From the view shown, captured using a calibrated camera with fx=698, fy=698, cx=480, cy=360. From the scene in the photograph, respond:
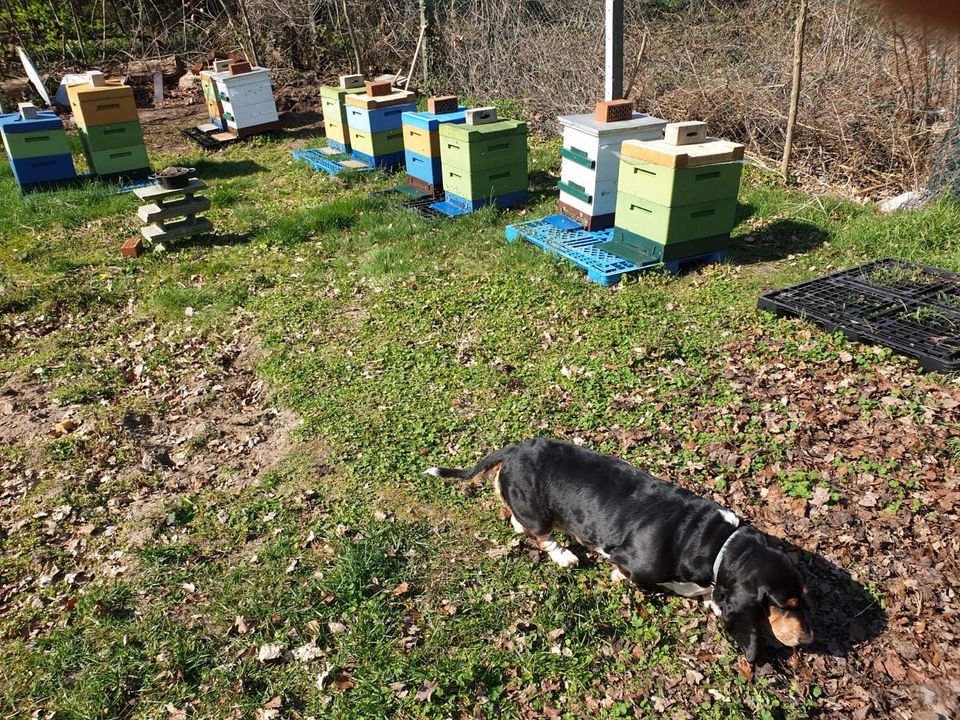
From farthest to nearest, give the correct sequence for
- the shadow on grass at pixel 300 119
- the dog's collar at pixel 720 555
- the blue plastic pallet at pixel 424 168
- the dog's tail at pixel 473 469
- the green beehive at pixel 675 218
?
the shadow on grass at pixel 300 119
the blue plastic pallet at pixel 424 168
the green beehive at pixel 675 218
the dog's tail at pixel 473 469
the dog's collar at pixel 720 555

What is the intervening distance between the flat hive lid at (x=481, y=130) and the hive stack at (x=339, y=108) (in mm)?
2740

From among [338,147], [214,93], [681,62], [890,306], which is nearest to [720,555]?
[890,306]

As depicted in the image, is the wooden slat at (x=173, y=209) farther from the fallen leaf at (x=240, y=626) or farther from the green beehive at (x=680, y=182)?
the fallen leaf at (x=240, y=626)

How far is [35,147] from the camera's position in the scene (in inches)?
370

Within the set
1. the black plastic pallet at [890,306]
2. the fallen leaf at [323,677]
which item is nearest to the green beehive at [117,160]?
the black plastic pallet at [890,306]

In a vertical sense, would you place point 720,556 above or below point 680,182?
below

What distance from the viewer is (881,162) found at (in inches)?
304

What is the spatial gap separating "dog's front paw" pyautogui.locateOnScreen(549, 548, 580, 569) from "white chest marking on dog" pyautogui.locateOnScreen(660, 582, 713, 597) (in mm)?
480

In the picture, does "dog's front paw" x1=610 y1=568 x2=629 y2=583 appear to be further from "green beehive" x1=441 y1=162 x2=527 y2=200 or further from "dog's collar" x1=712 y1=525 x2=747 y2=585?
"green beehive" x1=441 y1=162 x2=527 y2=200

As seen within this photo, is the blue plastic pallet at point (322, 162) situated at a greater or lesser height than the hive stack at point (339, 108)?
A: lesser

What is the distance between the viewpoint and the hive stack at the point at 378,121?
9.37 meters

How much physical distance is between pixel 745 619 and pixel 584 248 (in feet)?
14.8

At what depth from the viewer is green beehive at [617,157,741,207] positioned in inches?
229

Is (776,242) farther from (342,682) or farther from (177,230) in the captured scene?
(177,230)
